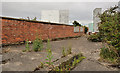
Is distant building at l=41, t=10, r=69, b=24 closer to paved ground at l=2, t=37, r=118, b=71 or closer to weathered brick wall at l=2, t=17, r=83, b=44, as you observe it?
weathered brick wall at l=2, t=17, r=83, b=44

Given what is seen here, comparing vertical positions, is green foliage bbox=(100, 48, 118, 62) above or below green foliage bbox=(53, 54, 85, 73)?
above

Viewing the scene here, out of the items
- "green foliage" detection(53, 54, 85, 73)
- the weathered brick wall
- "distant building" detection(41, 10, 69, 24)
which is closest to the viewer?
"green foliage" detection(53, 54, 85, 73)

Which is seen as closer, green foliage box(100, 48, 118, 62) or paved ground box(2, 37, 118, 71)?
paved ground box(2, 37, 118, 71)

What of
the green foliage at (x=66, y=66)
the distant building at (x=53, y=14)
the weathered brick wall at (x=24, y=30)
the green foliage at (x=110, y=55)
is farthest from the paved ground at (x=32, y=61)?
the distant building at (x=53, y=14)

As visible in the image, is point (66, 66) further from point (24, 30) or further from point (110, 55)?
point (24, 30)

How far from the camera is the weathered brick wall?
3.48 metres

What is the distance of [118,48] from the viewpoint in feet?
5.82

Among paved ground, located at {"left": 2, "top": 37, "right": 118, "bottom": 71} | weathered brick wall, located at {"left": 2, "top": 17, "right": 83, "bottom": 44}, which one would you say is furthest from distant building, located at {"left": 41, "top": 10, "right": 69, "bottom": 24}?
paved ground, located at {"left": 2, "top": 37, "right": 118, "bottom": 71}

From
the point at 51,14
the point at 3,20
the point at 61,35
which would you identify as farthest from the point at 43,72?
the point at 61,35

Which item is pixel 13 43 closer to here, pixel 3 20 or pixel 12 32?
pixel 12 32

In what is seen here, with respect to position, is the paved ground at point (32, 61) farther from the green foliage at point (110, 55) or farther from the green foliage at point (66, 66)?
the green foliage at point (110, 55)

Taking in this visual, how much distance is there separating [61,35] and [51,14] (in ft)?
8.52

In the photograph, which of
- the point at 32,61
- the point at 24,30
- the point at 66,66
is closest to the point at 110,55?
the point at 66,66

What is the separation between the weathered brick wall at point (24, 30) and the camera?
3.48 m
